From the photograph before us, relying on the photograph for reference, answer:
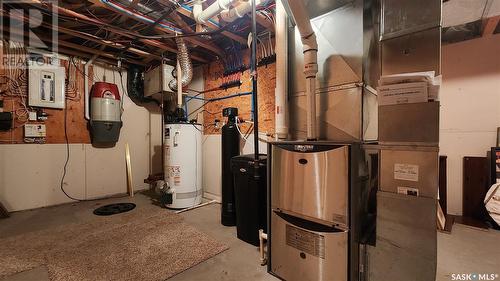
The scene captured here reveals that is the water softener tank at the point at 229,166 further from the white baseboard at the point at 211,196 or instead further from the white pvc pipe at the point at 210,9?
the white pvc pipe at the point at 210,9

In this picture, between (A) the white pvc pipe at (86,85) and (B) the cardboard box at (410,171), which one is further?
(A) the white pvc pipe at (86,85)

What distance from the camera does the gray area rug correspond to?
1.65 metres

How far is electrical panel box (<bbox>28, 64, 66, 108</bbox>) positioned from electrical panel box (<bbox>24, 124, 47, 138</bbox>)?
308mm

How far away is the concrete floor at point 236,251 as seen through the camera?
5.28 feet

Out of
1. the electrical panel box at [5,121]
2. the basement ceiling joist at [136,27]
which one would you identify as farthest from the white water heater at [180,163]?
the electrical panel box at [5,121]

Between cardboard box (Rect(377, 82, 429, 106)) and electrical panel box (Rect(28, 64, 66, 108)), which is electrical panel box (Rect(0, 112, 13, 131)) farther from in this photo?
cardboard box (Rect(377, 82, 429, 106))

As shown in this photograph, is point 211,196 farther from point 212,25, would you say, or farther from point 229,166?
point 212,25

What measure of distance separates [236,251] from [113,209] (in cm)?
215

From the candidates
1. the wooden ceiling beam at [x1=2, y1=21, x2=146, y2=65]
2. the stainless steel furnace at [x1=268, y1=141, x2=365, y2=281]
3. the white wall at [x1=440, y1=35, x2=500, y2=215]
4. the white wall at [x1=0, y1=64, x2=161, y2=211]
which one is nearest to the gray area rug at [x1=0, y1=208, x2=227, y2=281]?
the stainless steel furnace at [x1=268, y1=141, x2=365, y2=281]

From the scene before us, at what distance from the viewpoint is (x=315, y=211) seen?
1436 mm

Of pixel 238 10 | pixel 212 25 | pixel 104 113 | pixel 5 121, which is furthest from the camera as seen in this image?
pixel 104 113

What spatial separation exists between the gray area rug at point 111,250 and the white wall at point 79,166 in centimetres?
116

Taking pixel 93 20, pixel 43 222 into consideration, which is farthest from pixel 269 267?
pixel 93 20

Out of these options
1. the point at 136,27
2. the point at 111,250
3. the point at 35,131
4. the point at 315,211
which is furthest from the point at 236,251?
the point at 35,131
